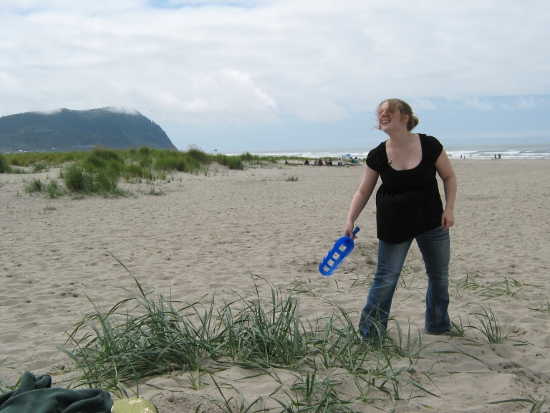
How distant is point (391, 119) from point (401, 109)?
0.27 ft

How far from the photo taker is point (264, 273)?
209 inches

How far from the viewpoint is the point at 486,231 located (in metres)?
7.70

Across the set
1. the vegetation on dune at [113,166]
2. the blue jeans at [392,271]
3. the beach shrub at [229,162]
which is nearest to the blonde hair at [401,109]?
the blue jeans at [392,271]

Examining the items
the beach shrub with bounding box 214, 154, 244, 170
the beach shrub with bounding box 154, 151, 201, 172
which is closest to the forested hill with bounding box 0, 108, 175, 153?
the beach shrub with bounding box 214, 154, 244, 170

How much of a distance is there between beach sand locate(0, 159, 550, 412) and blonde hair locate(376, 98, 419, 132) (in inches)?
54.8

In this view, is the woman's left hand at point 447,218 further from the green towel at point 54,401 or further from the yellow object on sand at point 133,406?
the green towel at point 54,401

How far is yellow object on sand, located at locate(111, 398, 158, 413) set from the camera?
2.05 meters

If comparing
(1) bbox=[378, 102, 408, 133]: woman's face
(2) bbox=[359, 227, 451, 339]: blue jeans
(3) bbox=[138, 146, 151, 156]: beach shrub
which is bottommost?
(2) bbox=[359, 227, 451, 339]: blue jeans

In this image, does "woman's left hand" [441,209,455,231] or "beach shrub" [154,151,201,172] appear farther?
"beach shrub" [154,151,201,172]

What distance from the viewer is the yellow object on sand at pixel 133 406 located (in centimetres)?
205

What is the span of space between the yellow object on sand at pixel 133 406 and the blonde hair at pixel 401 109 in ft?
6.70

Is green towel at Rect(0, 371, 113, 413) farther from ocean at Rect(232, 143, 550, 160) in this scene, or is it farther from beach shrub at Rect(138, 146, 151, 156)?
ocean at Rect(232, 143, 550, 160)

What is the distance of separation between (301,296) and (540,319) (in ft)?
6.40

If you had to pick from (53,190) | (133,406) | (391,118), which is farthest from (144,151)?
(133,406)
